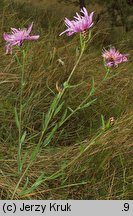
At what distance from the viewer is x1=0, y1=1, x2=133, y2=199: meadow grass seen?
1.84 meters

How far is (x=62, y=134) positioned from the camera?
2355 mm

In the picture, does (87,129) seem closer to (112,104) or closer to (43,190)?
(112,104)

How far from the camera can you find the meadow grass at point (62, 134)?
1843mm

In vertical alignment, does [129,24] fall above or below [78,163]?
above

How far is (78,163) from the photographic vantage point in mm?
1941

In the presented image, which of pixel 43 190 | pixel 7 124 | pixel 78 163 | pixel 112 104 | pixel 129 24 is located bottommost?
pixel 43 190

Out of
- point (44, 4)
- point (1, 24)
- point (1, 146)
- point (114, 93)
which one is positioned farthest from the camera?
point (44, 4)

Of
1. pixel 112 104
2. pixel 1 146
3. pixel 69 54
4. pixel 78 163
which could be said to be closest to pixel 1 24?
pixel 69 54

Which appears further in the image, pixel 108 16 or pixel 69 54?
pixel 108 16

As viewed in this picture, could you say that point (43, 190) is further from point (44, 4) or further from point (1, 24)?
point (44, 4)

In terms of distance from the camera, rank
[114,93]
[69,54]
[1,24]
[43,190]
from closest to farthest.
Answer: [43,190] → [114,93] → [69,54] → [1,24]

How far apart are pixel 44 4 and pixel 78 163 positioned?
7.27 metres

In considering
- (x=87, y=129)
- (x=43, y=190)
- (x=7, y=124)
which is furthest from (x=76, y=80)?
(x=43, y=190)

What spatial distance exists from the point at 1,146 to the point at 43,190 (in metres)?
0.39
